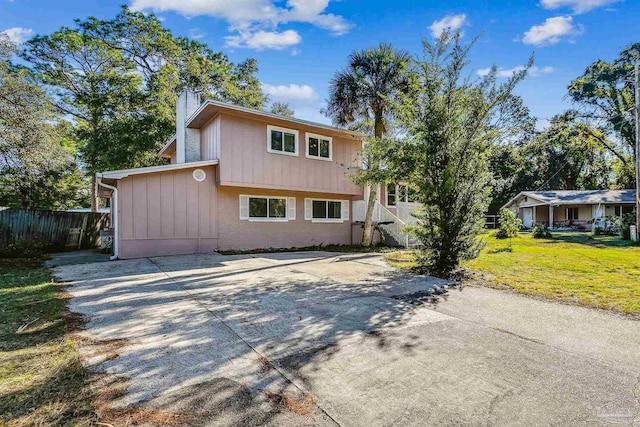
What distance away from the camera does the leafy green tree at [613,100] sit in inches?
1191

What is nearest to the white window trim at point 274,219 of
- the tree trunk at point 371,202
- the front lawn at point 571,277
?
the tree trunk at point 371,202

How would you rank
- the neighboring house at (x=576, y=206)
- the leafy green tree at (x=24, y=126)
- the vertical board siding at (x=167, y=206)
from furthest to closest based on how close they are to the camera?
the neighboring house at (x=576, y=206) → the leafy green tree at (x=24, y=126) → the vertical board siding at (x=167, y=206)

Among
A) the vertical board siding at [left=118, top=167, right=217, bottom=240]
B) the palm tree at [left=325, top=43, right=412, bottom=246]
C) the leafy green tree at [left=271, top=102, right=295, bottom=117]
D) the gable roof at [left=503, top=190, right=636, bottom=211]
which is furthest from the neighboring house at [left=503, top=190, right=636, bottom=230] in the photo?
the vertical board siding at [left=118, top=167, right=217, bottom=240]

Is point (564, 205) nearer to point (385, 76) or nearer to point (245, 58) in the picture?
point (385, 76)

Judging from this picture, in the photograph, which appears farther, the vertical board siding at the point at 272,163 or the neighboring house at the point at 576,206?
the neighboring house at the point at 576,206

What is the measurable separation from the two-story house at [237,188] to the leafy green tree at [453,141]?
254 inches

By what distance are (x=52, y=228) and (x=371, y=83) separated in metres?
14.1

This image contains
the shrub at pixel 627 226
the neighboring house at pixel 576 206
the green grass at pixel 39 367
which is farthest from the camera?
the neighboring house at pixel 576 206

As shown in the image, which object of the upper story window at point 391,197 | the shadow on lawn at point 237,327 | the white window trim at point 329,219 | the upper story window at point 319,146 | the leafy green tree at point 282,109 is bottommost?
the shadow on lawn at point 237,327

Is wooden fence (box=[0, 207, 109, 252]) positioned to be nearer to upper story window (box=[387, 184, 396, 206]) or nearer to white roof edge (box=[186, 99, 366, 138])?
white roof edge (box=[186, 99, 366, 138])

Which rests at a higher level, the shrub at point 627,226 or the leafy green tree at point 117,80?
the leafy green tree at point 117,80

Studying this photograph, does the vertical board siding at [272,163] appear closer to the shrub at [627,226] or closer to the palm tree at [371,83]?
the palm tree at [371,83]

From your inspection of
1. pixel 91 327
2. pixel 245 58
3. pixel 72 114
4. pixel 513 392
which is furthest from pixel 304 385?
pixel 245 58

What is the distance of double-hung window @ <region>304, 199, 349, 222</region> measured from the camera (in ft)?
48.4
